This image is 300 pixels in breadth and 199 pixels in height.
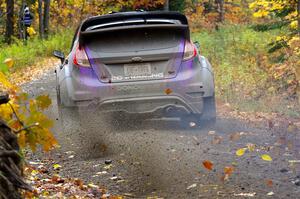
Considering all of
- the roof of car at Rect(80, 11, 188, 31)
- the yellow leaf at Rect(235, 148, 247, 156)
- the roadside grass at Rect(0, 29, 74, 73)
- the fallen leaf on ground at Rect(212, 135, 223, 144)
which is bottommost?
the roadside grass at Rect(0, 29, 74, 73)

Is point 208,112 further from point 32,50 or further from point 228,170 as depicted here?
point 32,50

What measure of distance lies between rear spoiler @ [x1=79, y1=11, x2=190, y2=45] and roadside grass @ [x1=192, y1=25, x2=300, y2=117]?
309 centimetres

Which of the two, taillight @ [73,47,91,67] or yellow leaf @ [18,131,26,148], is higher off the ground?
yellow leaf @ [18,131,26,148]

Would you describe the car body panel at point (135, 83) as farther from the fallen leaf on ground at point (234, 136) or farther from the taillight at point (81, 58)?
the fallen leaf on ground at point (234, 136)

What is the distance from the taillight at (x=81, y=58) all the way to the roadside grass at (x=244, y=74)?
408 cm

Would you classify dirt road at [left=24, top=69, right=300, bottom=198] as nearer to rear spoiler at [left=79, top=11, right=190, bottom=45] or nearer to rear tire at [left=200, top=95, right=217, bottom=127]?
rear tire at [left=200, top=95, right=217, bottom=127]

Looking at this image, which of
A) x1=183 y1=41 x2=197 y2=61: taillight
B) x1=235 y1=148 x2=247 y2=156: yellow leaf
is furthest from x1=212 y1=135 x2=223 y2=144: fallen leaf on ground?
x1=183 y1=41 x2=197 y2=61: taillight

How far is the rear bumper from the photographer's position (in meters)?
8.52

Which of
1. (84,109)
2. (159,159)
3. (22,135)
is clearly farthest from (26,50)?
(22,135)

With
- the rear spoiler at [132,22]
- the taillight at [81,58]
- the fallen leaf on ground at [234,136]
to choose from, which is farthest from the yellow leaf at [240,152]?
the taillight at [81,58]

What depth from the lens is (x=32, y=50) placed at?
93.1 feet

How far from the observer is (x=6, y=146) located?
11.8 feet

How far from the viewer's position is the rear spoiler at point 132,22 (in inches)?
337

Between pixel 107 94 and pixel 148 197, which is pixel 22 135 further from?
pixel 107 94
